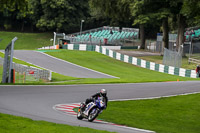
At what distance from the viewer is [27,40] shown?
77.1 m

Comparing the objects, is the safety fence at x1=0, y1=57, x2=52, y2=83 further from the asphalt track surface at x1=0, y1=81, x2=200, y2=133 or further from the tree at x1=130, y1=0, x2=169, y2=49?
the tree at x1=130, y1=0, x2=169, y2=49

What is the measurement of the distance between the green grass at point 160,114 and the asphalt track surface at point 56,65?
16.9m

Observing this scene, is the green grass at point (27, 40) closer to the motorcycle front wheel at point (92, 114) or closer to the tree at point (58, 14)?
the tree at point (58, 14)

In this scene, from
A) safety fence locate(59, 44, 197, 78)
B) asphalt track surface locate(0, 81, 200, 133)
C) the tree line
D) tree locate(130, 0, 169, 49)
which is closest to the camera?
asphalt track surface locate(0, 81, 200, 133)

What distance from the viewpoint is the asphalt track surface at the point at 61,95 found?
1385 cm

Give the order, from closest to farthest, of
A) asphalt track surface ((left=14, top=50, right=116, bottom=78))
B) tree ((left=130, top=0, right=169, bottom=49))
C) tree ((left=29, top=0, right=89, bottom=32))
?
asphalt track surface ((left=14, top=50, right=116, bottom=78))
tree ((left=130, top=0, right=169, bottom=49))
tree ((left=29, top=0, right=89, bottom=32))

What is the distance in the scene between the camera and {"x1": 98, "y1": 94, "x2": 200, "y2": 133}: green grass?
14.4m

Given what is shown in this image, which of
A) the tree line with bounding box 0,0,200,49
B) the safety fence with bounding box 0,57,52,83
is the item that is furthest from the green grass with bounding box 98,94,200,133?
the tree line with bounding box 0,0,200,49

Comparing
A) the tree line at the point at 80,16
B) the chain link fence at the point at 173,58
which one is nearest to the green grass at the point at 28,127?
the chain link fence at the point at 173,58

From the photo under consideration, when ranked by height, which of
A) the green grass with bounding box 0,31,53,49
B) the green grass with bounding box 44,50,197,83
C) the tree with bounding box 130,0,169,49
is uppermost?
the tree with bounding box 130,0,169,49

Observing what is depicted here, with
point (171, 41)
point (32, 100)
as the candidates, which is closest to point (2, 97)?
point (32, 100)

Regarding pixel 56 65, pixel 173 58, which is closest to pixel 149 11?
pixel 173 58

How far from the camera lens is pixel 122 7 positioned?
55.7 meters

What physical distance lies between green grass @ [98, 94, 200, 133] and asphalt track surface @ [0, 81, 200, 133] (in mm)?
1310
